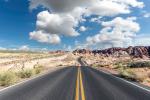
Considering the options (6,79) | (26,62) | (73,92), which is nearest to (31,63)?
(26,62)

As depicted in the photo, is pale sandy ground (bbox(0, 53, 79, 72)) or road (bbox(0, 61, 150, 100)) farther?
pale sandy ground (bbox(0, 53, 79, 72))

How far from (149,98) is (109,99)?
2.28 meters

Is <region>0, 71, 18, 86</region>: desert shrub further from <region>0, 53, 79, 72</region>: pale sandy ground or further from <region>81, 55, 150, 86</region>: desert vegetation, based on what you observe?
<region>0, 53, 79, 72</region>: pale sandy ground

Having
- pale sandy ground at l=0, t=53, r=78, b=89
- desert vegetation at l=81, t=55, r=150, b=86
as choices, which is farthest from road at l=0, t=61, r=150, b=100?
pale sandy ground at l=0, t=53, r=78, b=89

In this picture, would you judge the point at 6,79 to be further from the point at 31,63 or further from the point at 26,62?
the point at 26,62

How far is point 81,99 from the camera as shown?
11641mm

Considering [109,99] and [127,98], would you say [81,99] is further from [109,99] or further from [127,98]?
[127,98]

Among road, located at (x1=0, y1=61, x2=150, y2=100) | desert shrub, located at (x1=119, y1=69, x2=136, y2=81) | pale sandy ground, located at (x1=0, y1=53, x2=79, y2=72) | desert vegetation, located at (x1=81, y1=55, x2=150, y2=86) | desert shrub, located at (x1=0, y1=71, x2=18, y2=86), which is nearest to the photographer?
road, located at (x1=0, y1=61, x2=150, y2=100)

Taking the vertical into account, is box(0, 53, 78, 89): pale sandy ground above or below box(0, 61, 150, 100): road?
above

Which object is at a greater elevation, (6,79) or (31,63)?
(31,63)

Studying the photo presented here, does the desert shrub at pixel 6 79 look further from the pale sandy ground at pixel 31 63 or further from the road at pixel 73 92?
the pale sandy ground at pixel 31 63

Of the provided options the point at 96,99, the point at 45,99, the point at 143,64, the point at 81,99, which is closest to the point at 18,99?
the point at 45,99

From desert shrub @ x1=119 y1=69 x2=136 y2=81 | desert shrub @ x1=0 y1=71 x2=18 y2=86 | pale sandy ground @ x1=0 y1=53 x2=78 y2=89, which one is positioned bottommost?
desert shrub @ x1=119 y1=69 x2=136 y2=81

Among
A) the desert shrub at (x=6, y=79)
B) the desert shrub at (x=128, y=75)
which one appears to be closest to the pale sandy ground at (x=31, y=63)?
the desert shrub at (x=128, y=75)
